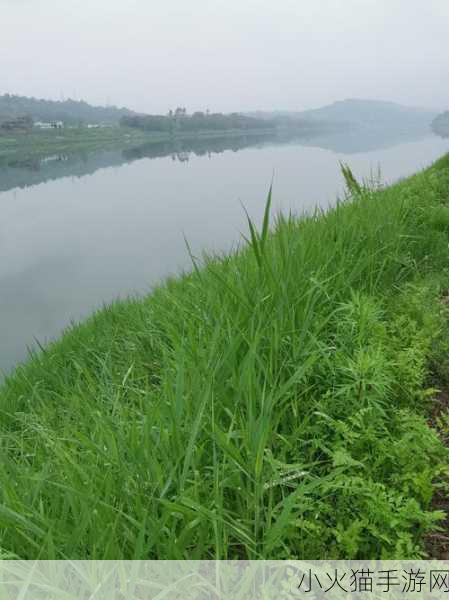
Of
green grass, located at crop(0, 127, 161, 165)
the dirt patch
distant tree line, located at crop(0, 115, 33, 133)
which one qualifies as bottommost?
the dirt patch

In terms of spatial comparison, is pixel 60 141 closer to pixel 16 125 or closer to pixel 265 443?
pixel 16 125

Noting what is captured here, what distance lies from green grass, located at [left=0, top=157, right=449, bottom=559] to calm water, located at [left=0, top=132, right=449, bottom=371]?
2.46 m

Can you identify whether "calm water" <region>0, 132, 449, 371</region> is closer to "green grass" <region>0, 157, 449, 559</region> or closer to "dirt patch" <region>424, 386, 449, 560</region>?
"green grass" <region>0, 157, 449, 559</region>

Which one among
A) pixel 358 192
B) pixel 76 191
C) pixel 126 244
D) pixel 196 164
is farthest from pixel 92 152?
pixel 358 192

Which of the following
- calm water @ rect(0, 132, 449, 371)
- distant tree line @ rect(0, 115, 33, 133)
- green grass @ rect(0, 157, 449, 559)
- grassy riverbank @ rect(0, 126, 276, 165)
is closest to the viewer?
green grass @ rect(0, 157, 449, 559)

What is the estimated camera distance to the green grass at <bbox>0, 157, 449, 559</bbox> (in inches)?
52.7

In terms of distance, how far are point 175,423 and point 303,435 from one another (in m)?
0.62

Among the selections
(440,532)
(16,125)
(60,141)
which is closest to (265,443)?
(440,532)

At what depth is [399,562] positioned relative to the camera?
1.35 m

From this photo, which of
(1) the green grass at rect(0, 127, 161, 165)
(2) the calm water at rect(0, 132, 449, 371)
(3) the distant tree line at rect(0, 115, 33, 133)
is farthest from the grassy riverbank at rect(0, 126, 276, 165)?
(2) the calm water at rect(0, 132, 449, 371)

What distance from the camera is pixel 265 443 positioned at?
1479 mm

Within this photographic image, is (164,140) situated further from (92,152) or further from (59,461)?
(59,461)

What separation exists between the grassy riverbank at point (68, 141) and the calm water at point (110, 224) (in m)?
23.0

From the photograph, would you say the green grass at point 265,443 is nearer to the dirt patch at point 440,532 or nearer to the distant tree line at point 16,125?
the dirt patch at point 440,532
